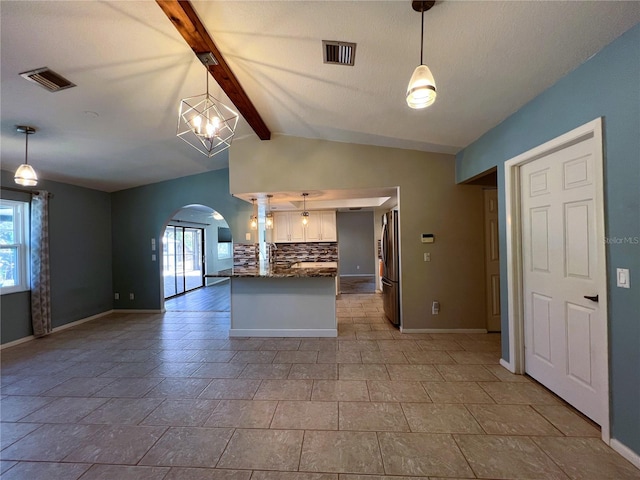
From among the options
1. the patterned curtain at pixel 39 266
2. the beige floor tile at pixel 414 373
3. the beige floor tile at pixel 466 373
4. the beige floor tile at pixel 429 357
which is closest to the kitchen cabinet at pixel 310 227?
the beige floor tile at pixel 429 357

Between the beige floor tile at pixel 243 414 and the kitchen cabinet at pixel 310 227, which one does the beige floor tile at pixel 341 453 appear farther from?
the kitchen cabinet at pixel 310 227

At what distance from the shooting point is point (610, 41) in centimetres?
164

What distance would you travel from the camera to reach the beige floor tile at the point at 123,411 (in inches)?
83.2

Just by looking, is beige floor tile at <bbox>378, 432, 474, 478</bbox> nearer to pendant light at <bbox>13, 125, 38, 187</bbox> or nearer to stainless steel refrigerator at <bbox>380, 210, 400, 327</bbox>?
stainless steel refrigerator at <bbox>380, 210, 400, 327</bbox>

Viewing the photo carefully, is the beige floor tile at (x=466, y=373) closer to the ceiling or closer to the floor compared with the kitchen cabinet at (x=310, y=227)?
closer to the floor

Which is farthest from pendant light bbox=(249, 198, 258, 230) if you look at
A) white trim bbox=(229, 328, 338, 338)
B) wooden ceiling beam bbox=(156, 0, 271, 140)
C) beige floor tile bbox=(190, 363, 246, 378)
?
beige floor tile bbox=(190, 363, 246, 378)

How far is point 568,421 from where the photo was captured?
1.99m

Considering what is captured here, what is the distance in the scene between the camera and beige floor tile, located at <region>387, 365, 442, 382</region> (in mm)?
2641

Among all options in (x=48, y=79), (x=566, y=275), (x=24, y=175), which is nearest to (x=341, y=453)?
(x=566, y=275)

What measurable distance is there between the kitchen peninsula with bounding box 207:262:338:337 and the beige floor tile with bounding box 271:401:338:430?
63.5 inches

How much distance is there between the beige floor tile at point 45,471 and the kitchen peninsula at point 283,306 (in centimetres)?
229

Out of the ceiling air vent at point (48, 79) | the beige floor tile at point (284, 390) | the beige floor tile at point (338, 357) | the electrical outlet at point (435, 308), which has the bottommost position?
the beige floor tile at point (338, 357)

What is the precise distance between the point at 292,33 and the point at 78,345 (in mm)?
4554

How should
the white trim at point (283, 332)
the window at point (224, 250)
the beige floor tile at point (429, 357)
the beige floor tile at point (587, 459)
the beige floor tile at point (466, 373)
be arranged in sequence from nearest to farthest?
1. the beige floor tile at point (587, 459)
2. the beige floor tile at point (466, 373)
3. the beige floor tile at point (429, 357)
4. the white trim at point (283, 332)
5. the window at point (224, 250)
